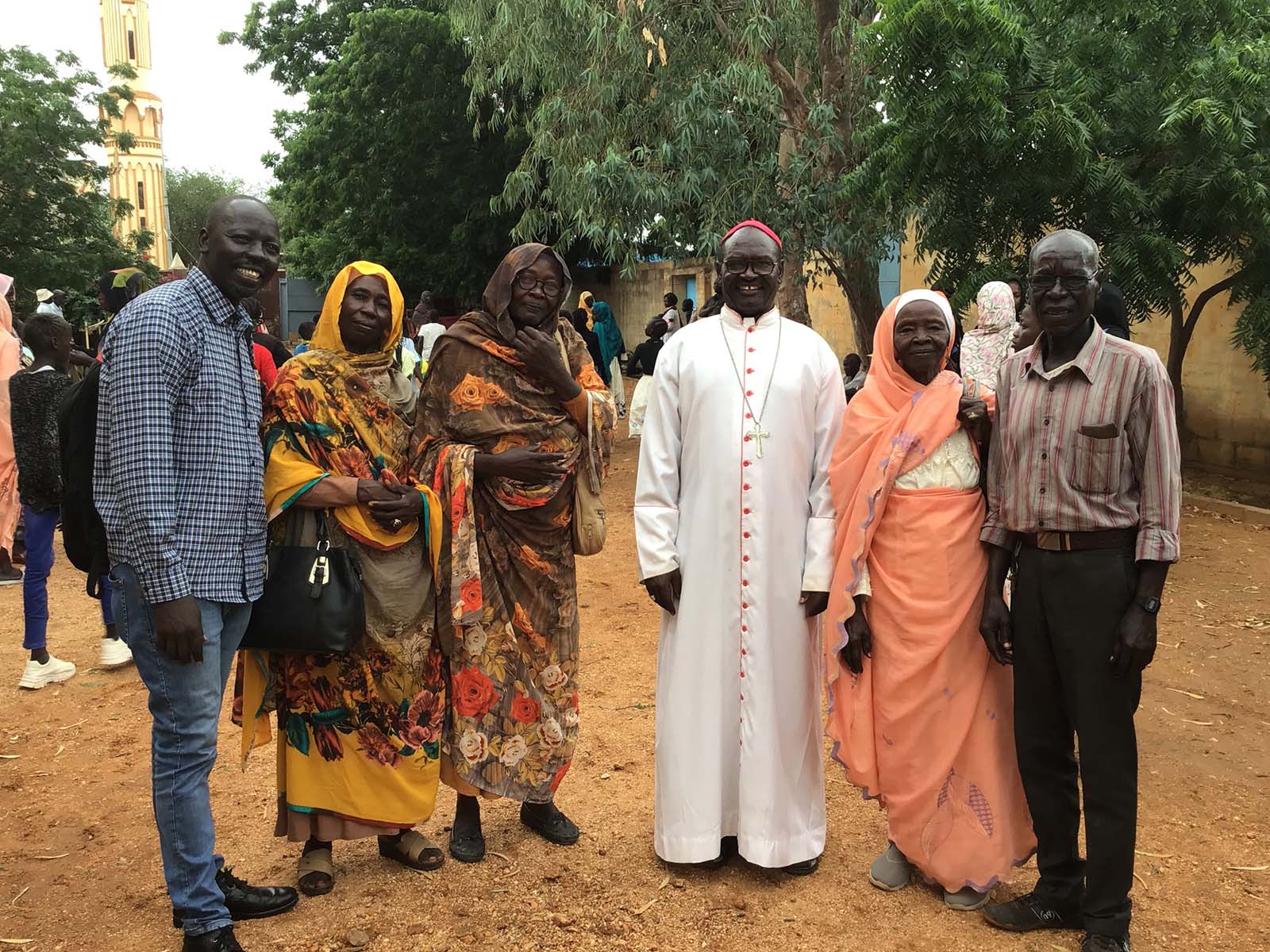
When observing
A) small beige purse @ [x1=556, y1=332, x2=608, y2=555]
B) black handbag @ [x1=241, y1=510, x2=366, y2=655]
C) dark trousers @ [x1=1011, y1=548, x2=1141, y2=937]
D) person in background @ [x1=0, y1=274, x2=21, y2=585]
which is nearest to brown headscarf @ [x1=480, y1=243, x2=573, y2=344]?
small beige purse @ [x1=556, y1=332, x2=608, y2=555]

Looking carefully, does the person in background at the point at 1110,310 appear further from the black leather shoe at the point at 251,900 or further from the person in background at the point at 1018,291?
the black leather shoe at the point at 251,900

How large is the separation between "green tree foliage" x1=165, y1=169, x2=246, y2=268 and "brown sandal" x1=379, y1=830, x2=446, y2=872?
5575 centimetres

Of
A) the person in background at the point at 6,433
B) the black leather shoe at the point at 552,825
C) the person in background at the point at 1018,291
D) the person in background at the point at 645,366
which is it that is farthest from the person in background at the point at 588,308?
the black leather shoe at the point at 552,825

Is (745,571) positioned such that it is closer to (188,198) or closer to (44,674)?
(44,674)

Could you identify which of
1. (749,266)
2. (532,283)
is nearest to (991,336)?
(749,266)

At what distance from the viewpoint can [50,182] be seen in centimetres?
2316

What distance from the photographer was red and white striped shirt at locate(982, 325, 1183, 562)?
2.86 metres

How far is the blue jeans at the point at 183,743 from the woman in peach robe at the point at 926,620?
192cm

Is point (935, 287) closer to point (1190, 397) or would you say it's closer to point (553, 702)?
point (1190, 397)

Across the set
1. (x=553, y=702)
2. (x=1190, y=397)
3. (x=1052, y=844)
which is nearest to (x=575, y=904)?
(x=553, y=702)

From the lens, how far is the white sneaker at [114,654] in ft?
19.7

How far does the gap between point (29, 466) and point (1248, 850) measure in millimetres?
6133

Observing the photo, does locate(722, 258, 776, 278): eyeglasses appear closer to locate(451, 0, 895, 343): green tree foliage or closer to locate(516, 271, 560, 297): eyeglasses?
locate(516, 271, 560, 297): eyeglasses

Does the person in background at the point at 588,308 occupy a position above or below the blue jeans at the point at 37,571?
above
